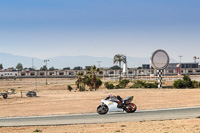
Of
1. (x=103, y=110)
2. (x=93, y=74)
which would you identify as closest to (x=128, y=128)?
(x=103, y=110)

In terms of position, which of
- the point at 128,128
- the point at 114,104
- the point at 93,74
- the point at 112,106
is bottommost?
the point at 128,128

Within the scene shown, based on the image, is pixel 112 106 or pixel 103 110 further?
pixel 103 110

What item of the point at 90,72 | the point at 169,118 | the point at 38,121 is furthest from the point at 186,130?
the point at 90,72

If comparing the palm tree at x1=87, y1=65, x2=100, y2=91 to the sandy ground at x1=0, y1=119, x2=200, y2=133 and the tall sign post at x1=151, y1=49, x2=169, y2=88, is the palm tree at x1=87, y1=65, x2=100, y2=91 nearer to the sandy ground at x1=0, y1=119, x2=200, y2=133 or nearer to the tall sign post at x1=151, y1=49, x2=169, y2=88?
the tall sign post at x1=151, y1=49, x2=169, y2=88

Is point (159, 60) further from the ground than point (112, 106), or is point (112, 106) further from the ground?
point (159, 60)

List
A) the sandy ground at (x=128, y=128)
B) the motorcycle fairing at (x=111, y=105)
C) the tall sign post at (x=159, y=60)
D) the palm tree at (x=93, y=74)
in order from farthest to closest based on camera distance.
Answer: the palm tree at (x=93, y=74)
the tall sign post at (x=159, y=60)
the motorcycle fairing at (x=111, y=105)
the sandy ground at (x=128, y=128)

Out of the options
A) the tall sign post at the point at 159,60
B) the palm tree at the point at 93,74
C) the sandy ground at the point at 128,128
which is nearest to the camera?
the sandy ground at the point at 128,128

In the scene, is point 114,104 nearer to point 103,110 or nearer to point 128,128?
point 103,110

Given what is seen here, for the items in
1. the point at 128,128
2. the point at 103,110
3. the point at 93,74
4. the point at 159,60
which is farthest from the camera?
the point at 93,74

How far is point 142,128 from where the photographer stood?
18766mm

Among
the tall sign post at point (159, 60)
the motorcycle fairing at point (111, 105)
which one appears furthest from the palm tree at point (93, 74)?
the motorcycle fairing at point (111, 105)

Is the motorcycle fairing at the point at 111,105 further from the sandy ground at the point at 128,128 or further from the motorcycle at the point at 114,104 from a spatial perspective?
the sandy ground at the point at 128,128

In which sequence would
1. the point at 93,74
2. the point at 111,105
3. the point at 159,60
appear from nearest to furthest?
the point at 111,105, the point at 159,60, the point at 93,74

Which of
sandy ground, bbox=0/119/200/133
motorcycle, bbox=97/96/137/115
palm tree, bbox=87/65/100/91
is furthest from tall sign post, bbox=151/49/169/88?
sandy ground, bbox=0/119/200/133
